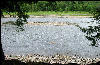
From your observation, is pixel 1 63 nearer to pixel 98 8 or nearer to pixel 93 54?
pixel 98 8

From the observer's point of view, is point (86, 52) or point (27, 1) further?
point (86, 52)

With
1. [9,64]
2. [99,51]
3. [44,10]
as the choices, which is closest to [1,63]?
[9,64]

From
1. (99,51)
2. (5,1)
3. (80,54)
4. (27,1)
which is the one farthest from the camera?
(99,51)

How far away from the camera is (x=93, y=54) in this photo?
38.4 feet

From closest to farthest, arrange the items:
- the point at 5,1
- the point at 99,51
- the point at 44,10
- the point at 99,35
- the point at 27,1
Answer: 1. the point at 5,1
2. the point at 27,1
3. the point at 99,35
4. the point at 99,51
5. the point at 44,10

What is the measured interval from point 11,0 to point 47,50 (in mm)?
7744

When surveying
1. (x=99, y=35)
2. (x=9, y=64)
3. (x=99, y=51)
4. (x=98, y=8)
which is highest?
(x=98, y=8)

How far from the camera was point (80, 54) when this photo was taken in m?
11.7

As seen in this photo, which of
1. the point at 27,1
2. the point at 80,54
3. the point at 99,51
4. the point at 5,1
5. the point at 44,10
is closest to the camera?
the point at 5,1

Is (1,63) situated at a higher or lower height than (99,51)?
higher

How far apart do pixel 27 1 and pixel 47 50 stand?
7210mm

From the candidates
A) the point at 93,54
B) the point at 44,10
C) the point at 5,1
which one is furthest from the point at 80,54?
the point at 44,10

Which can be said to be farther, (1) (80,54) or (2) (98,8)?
(1) (80,54)

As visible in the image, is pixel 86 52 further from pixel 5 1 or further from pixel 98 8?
pixel 5 1
